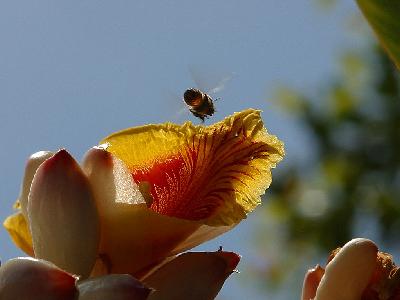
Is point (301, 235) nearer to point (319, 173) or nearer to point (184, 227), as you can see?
point (319, 173)

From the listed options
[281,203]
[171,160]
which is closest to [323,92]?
[281,203]

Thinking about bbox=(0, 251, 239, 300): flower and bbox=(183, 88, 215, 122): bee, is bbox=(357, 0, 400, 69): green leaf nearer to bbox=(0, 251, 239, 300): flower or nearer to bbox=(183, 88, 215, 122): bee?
bbox=(0, 251, 239, 300): flower

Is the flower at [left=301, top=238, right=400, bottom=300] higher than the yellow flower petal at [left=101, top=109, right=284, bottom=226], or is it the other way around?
the yellow flower petal at [left=101, top=109, right=284, bottom=226]

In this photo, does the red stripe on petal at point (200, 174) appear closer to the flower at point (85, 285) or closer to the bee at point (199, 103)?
the flower at point (85, 285)

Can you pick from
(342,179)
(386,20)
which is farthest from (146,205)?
(342,179)

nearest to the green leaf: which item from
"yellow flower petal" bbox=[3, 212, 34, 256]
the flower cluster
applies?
the flower cluster

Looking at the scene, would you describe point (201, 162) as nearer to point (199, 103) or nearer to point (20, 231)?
point (20, 231)

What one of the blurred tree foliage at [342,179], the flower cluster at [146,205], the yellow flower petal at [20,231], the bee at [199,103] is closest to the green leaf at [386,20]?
the flower cluster at [146,205]
